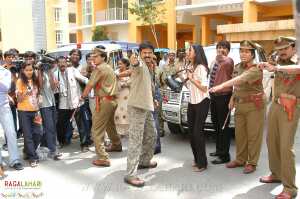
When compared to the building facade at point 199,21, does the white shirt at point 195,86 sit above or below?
below

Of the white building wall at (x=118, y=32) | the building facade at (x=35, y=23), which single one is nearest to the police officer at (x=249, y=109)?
the white building wall at (x=118, y=32)

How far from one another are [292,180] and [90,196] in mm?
2426

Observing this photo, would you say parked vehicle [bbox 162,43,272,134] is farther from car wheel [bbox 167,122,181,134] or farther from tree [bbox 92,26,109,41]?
tree [bbox 92,26,109,41]

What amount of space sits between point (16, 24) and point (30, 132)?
119ft

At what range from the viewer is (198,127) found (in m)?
5.20

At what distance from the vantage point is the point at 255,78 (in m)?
4.80

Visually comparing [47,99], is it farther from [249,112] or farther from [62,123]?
[249,112]

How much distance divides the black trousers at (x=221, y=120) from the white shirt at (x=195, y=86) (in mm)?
578

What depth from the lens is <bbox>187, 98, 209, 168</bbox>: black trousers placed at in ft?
16.9

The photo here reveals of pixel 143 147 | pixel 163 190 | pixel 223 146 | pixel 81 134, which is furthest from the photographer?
pixel 81 134

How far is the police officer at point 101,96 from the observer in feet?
18.1

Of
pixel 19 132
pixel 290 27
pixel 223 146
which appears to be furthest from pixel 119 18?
pixel 223 146

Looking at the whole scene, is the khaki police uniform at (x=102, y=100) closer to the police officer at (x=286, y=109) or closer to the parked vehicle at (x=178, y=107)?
the parked vehicle at (x=178, y=107)

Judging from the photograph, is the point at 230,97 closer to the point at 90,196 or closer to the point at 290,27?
the point at 90,196
